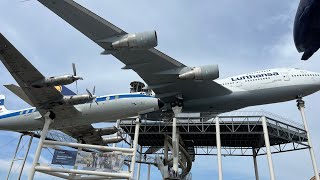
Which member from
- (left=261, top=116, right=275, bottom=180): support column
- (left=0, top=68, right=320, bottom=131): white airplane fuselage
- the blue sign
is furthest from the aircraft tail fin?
(left=261, top=116, right=275, bottom=180): support column

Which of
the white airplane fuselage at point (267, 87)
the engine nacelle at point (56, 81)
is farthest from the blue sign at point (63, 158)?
the white airplane fuselage at point (267, 87)

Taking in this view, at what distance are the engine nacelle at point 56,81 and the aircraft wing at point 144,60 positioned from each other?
443 cm

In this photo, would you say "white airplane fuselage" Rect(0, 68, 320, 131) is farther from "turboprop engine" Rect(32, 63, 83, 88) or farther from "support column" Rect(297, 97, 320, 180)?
"turboprop engine" Rect(32, 63, 83, 88)

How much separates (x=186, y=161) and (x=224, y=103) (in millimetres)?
11807

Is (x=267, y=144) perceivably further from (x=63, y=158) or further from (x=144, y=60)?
(x=63, y=158)

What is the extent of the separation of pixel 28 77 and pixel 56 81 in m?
3.58

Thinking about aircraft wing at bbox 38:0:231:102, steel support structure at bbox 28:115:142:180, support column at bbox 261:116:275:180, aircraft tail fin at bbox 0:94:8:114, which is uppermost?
aircraft wing at bbox 38:0:231:102

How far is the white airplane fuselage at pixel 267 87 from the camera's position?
121 feet

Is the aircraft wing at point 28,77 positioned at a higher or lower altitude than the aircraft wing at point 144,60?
lower

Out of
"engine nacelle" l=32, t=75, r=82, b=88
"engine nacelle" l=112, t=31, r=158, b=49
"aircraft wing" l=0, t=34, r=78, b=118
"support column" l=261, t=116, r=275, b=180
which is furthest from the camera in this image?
"support column" l=261, t=116, r=275, b=180

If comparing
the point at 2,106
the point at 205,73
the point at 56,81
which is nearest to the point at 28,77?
the point at 56,81

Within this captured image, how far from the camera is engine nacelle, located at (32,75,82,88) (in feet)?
97.6

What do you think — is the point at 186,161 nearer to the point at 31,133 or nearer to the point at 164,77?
the point at 164,77

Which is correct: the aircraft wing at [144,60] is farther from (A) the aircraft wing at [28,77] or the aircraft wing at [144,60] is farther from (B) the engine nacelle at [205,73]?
(A) the aircraft wing at [28,77]
